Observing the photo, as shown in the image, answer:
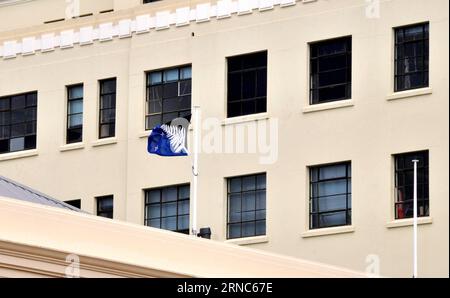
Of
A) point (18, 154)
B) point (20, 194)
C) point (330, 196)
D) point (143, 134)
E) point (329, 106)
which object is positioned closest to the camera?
point (20, 194)

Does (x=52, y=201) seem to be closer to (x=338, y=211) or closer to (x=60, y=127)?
(x=338, y=211)

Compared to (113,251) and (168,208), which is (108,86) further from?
(113,251)

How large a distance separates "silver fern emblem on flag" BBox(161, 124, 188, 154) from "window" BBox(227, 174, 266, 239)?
10.5ft

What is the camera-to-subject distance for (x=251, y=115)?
55.9 m

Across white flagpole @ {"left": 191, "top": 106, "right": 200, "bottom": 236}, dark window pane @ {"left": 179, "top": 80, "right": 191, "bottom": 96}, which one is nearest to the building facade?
dark window pane @ {"left": 179, "top": 80, "right": 191, "bottom": 96}

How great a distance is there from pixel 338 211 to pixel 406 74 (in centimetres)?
373

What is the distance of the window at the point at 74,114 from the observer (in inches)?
2365

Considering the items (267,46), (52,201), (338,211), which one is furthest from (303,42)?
(52,201)

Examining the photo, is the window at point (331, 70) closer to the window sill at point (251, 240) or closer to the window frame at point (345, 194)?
the window frame at point (345, 194)

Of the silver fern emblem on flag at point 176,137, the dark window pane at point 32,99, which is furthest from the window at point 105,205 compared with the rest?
the silver fern emblem on flag at point 176,137

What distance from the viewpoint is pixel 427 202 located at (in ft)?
171

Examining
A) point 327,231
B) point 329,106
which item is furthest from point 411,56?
point 327,231

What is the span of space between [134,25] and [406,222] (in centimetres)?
1098

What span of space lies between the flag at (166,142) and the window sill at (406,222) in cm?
524
